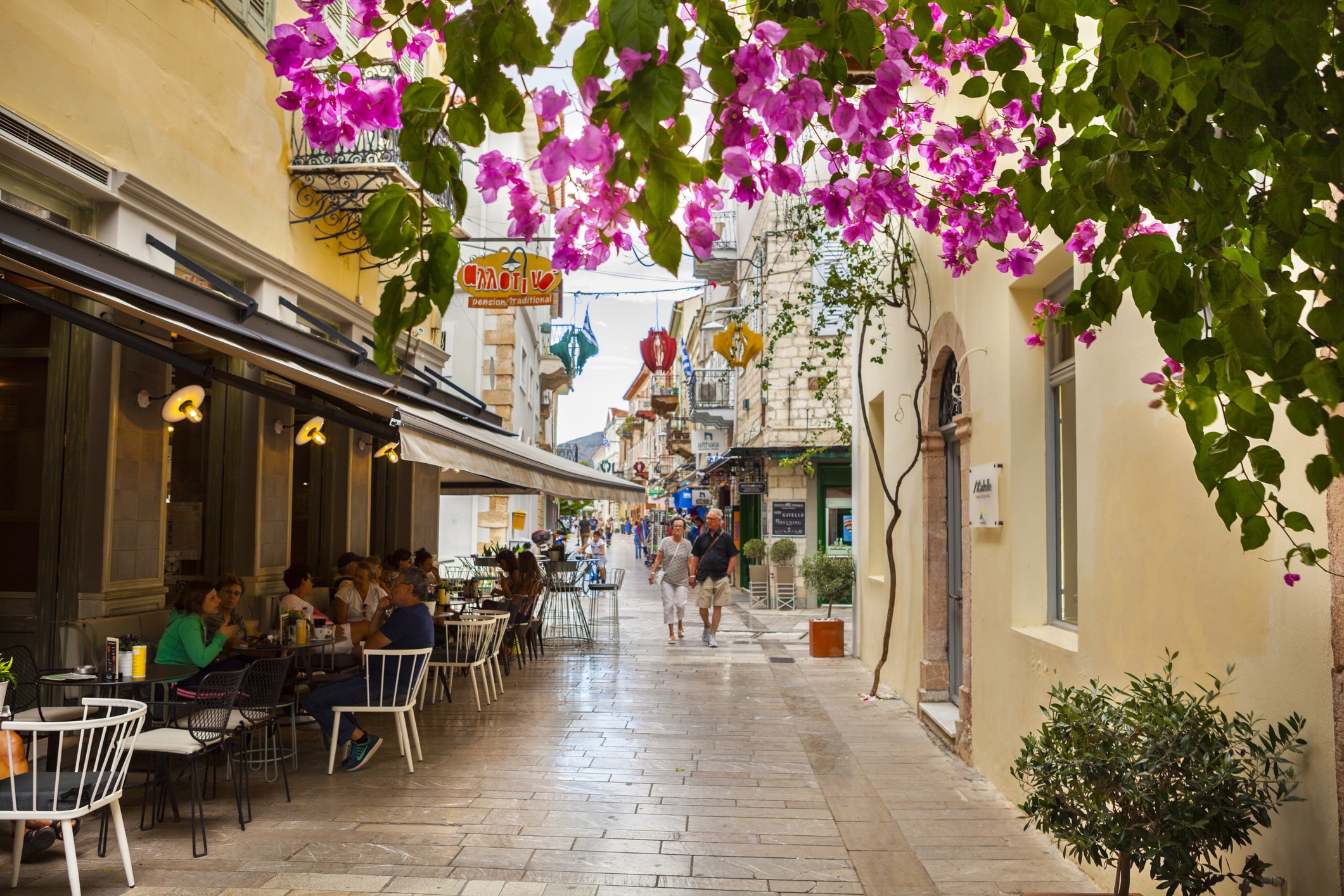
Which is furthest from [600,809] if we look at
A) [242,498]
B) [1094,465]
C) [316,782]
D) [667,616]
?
[667,616]

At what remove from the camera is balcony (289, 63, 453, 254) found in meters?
11.0

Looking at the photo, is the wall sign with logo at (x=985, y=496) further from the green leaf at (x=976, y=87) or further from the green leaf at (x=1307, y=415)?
the green leaf at (x=1307, y=415)

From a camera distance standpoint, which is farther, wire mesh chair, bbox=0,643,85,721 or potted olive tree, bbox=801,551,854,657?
potted olive tree, bbox=801,551,854,657

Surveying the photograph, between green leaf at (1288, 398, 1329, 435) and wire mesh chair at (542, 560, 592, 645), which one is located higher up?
green leaf at (1288, 398, 1329, 435)

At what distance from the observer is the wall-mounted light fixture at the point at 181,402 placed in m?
8.15

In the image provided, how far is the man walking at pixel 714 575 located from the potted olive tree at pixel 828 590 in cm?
132

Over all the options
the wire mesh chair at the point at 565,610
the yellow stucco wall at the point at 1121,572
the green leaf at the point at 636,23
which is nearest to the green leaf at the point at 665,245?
the green leaf at the point at 636,23

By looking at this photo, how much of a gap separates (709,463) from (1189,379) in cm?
2654

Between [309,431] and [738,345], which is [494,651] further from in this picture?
[738,345]

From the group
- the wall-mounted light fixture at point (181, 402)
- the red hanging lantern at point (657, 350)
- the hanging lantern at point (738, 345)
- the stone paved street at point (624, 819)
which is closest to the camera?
the stone paved street at point (624, 819)

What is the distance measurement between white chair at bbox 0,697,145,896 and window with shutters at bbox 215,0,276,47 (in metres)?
7.57

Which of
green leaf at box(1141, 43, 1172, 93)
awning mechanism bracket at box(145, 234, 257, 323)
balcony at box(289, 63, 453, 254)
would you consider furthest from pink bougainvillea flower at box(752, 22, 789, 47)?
balcony at box(289, 63, 453, 254)

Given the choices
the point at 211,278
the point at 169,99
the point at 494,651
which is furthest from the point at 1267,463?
the point at 169,99

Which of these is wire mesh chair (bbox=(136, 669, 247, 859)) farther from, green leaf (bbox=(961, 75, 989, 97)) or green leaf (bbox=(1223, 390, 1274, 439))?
green leaf (bbox=(1223, 390, 1274, 439))
